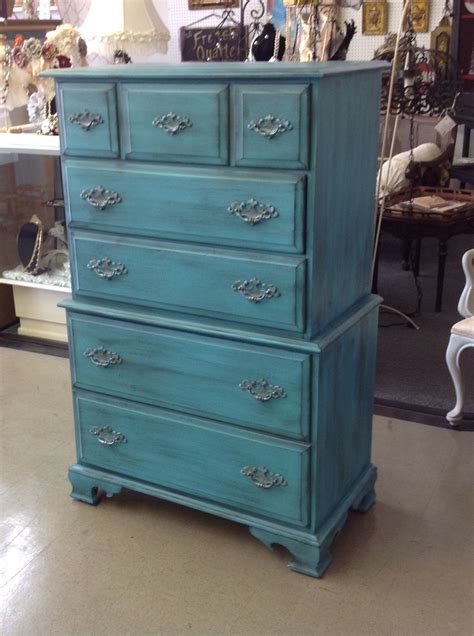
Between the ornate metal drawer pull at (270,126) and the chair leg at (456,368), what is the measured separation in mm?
1368

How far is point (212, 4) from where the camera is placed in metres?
6.31

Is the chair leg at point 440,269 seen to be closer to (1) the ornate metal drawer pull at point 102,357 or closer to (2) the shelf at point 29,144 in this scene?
(2) the shelf at point 29,144

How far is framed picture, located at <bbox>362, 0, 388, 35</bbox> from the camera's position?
6.04 m

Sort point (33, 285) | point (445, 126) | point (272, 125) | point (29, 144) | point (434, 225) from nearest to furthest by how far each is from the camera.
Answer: point (272, 125), point (29, 144), point (33, 285), point (434, 225), point (445, 126)

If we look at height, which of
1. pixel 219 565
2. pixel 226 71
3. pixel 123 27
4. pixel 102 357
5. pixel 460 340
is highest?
pixel 123 27

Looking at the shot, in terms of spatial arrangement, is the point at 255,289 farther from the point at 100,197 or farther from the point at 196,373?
the point at 100,197

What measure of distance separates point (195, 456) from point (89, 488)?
47cm

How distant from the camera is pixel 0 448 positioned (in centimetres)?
300

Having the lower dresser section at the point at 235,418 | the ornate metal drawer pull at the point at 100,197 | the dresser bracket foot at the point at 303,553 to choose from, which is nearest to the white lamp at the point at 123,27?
the ornate metal drawer pull at the point at 100,197

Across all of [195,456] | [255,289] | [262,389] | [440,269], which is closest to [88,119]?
[255,289]

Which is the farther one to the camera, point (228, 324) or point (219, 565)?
point (219, 565)

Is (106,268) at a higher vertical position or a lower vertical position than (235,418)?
higher

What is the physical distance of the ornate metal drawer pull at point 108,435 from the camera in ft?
8.16

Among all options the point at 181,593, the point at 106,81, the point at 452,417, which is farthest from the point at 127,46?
the point at 181,593
